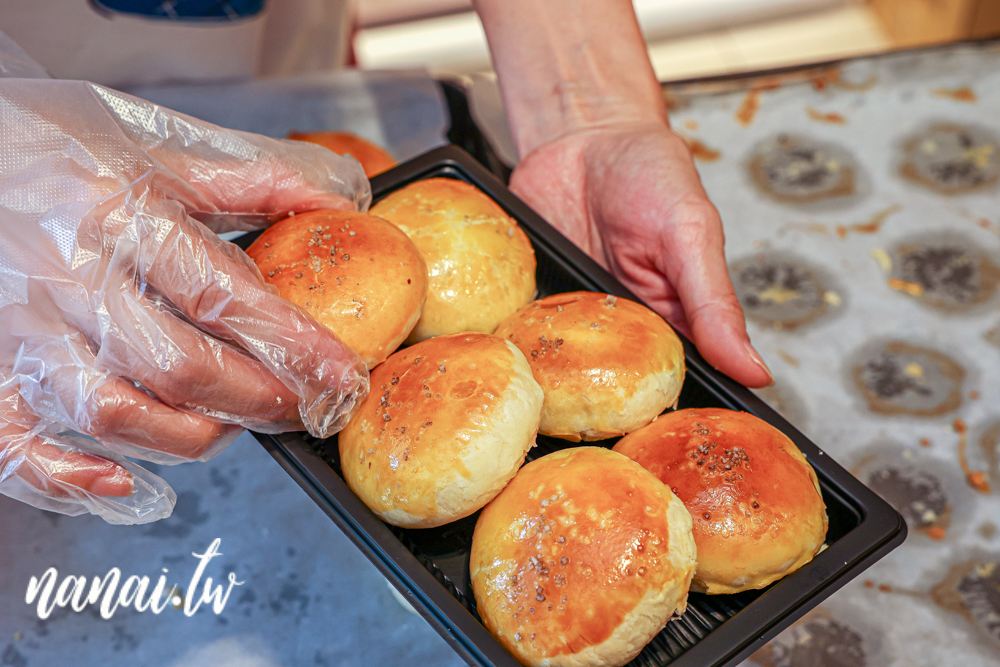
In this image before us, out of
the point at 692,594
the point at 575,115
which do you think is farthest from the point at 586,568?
the point at 575,115

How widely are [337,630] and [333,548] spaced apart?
0.13m

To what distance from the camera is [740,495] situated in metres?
0.88

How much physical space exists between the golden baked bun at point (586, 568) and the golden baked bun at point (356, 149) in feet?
3.38

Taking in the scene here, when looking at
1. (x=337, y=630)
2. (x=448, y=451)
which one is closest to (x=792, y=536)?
(x=448, y=451)

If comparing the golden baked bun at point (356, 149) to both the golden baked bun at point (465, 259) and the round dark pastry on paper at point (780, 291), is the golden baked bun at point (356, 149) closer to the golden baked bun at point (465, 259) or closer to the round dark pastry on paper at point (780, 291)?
the golden baked bun at point (465, 259)

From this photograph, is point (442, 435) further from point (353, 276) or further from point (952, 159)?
point (952, 159)

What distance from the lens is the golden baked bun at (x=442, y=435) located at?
88cm

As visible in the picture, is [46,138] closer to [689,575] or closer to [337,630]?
[337,630]

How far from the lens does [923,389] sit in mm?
1365

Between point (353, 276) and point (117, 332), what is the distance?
28 centimetres

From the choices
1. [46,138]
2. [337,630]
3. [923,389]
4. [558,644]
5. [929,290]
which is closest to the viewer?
[558,644]

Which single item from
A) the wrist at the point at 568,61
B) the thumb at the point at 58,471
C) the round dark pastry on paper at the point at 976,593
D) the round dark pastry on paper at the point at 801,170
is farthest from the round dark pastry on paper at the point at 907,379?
the thumb at the point at 58,471

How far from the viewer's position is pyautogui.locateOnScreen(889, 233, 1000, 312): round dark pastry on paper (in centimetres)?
148

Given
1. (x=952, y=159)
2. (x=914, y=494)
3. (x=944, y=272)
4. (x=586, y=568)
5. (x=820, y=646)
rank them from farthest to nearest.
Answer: (x=952, y=159) → (x=944, y=272) → (x=914, y=494) → (x=820, y=646) → (x=586, y=568)
